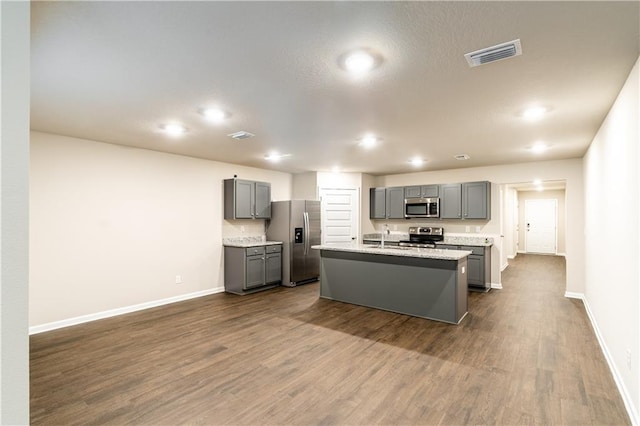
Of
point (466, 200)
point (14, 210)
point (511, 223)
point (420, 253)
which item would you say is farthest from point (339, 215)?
point (14, 210)

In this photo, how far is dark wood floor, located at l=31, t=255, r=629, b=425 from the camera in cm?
240

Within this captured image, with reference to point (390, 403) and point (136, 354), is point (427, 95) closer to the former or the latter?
point (390, 403)

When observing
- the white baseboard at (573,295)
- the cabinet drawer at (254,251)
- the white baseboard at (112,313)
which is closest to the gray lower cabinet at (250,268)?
the cabinet drawer at (254,251)

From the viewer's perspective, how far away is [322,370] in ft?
10.00

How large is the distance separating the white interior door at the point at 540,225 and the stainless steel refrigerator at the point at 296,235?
9.26 metres

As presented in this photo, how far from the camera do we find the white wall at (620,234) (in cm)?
230

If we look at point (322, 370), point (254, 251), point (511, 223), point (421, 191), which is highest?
point (421, 191)

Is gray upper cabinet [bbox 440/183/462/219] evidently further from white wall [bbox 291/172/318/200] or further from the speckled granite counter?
white wall [bbox 291/172/318/200]

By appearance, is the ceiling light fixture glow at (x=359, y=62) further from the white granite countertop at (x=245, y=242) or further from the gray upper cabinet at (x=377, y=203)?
the gray upper cabinet at (x=377, y=203)

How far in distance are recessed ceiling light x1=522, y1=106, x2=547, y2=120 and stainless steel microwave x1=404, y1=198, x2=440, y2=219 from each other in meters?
3.73

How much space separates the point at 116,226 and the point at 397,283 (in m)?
4.34

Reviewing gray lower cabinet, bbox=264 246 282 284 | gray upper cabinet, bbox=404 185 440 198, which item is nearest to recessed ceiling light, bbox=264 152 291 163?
gray lower cabinet, bbox=264 246 282 284

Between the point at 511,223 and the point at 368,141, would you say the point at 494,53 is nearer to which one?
the point at 368,141

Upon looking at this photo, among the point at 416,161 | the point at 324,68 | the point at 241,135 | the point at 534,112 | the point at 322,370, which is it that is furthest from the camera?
the point at 416,161
